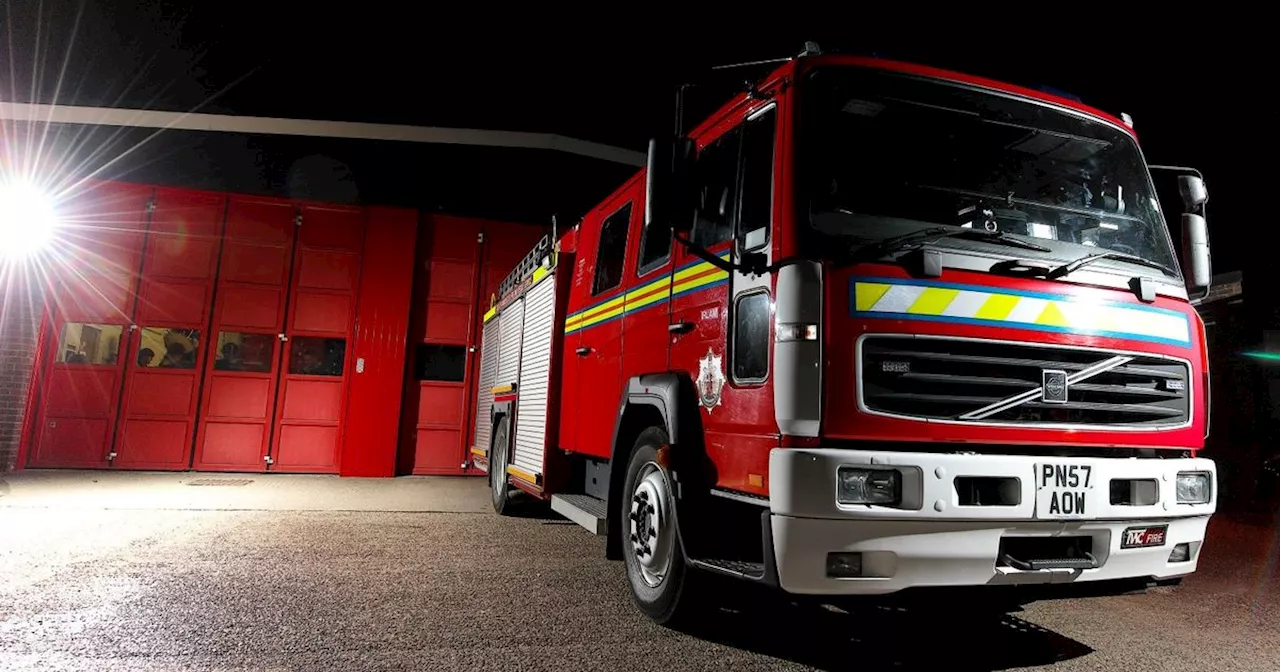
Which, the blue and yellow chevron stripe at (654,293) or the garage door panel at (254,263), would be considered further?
Answer: the garage door panel at (254,263)

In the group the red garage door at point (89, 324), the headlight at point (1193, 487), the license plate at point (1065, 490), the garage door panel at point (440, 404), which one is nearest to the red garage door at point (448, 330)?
the garage door panel at point (440, 404)

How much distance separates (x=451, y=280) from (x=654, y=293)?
26.5 ft

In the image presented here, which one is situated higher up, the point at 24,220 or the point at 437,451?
the point at 24,220

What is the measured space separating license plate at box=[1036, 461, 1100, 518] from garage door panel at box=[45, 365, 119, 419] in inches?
472

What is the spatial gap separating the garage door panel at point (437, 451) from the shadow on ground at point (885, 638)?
7.99 metres

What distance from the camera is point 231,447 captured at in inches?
398

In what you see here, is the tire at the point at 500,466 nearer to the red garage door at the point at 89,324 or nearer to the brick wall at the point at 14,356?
the red garage door at the point at 89,324

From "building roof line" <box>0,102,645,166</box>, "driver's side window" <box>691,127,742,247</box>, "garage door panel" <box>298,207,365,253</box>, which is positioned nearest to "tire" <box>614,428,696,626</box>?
"driver's side window" <box>691,127,742,247</box>

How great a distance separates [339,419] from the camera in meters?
10.5

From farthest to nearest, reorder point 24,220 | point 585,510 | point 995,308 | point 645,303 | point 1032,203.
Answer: point 24,220
point 585,510
point 645,303
point 1032,203
point 995,308

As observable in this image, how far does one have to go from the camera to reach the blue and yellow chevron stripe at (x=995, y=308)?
101 inches

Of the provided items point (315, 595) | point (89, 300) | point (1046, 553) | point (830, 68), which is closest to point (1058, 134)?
point (830, 68)

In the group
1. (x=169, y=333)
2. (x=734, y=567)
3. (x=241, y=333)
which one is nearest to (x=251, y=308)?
(x=241, y=333)

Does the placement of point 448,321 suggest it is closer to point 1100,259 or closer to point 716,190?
point 716,190
